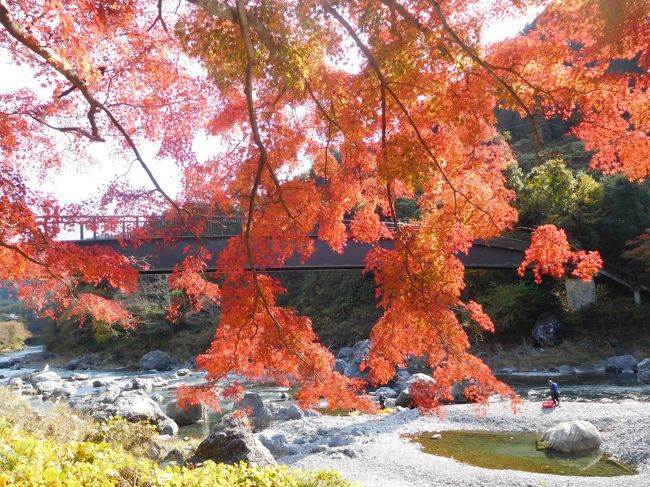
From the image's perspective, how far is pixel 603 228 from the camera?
24547mm

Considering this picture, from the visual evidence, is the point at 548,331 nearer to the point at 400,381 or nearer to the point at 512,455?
the point at 400,381

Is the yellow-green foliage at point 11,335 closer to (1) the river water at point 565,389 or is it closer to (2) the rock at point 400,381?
(1) the river water at point 565,389

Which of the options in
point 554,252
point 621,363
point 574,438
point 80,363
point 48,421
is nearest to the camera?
point 554,252

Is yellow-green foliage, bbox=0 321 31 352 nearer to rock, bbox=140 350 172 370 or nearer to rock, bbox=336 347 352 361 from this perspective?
rock, bbox=140 350 172 370

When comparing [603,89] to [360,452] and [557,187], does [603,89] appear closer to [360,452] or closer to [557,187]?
[360,452]

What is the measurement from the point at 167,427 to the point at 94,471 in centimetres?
1106

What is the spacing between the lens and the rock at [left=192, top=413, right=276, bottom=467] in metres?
8.20

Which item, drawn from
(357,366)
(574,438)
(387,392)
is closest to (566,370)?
(387,392)

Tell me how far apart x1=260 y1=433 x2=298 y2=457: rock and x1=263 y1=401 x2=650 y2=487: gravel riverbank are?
199mm

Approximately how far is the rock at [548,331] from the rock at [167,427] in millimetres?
16850

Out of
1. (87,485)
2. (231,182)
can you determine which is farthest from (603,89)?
(87,485)

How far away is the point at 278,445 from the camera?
37.6 ft

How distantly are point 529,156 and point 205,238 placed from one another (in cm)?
2553

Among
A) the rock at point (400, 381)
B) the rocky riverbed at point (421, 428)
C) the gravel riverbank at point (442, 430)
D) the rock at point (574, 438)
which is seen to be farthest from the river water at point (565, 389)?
the rock at point (574, 438)
